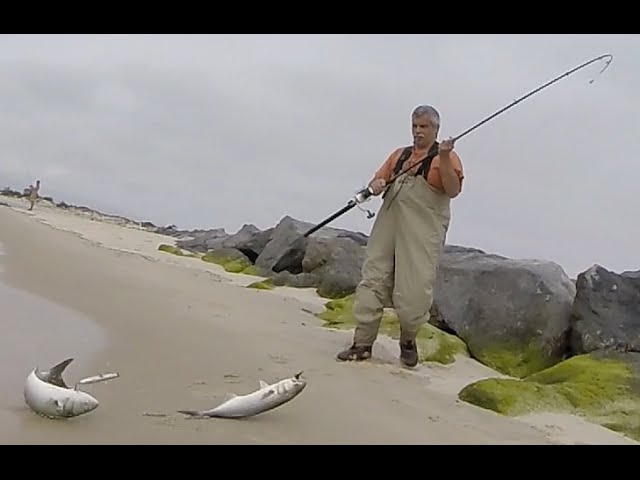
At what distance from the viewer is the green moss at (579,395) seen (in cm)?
490

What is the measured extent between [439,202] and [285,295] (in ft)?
16.3

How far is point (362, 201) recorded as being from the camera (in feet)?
19.0

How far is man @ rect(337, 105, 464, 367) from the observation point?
5789 mm

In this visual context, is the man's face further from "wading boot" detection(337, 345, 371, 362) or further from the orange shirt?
"wading boot" detection(337, 345, 371, 362)

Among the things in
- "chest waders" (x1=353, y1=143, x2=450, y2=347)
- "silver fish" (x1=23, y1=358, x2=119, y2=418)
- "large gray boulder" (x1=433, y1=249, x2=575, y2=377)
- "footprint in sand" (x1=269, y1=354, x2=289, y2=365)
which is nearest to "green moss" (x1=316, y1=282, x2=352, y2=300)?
"large gray boulder" (x1=433, y1=249, x2=575, y2=377)

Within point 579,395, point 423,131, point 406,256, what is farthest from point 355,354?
point 423,131

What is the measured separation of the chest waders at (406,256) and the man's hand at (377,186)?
0.35 ft

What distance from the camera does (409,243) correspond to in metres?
5.84

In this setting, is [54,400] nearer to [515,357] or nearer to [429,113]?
[429,113]

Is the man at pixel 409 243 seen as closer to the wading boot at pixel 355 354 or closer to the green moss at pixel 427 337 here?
the wading boot at pixel 355 354

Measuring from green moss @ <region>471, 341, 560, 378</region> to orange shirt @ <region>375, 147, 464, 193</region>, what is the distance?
6.85 feet

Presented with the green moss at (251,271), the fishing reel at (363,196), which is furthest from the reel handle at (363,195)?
the green moss at (251,271)
